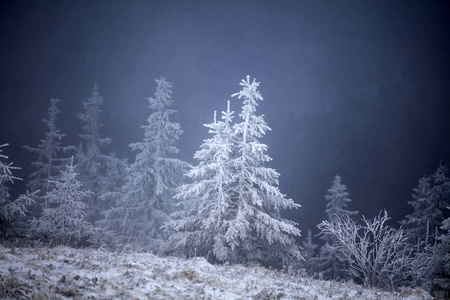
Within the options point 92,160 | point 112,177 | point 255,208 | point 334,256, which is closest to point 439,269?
point 255,208

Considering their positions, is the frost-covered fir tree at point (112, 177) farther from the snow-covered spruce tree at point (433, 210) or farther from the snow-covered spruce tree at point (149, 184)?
the snow-covered spruce tree at point (433, 210)

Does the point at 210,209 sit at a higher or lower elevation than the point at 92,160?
lower

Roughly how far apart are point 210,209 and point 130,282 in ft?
27.7

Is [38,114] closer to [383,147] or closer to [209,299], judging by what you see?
[209,299]

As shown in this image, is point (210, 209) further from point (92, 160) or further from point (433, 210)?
point (433, 210)

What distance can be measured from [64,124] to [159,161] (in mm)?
73681

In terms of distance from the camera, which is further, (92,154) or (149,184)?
(92,154)

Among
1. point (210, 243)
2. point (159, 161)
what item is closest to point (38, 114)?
point (159, 161)

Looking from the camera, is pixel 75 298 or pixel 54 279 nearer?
pixel 75 298

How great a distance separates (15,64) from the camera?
175750 millimetres

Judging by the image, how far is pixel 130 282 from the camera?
26.3 feet

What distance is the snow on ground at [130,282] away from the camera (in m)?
6.82

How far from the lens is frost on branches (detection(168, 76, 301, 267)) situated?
14.7 metres

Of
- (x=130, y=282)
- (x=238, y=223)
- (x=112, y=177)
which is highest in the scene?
(x=112, y=177)
